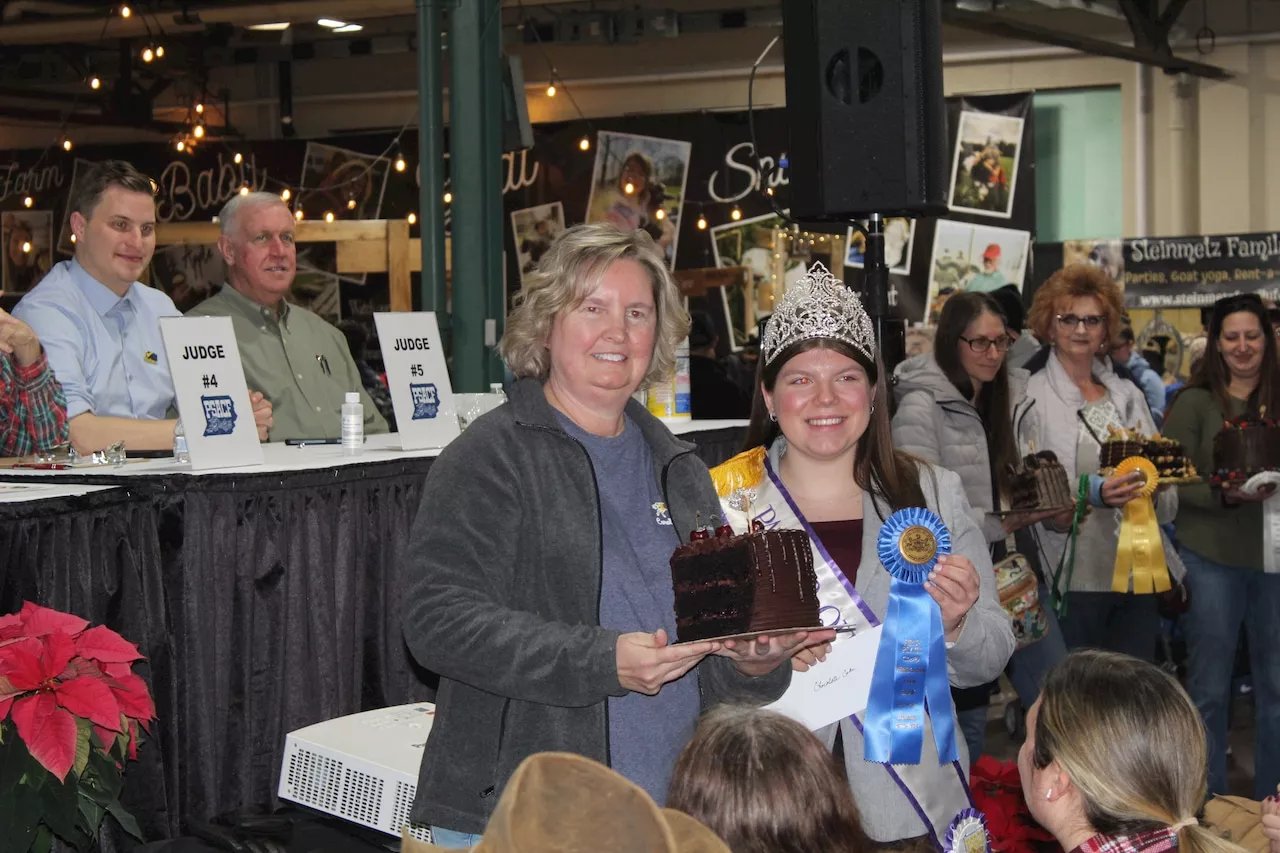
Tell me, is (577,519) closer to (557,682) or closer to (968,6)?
(557,682)

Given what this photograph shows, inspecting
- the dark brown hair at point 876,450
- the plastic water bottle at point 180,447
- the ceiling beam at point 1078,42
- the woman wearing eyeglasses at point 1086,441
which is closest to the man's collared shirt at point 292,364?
the plastic water bottle at point 180,447

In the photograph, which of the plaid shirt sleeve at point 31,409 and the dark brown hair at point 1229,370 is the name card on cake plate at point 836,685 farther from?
the dark brown hair at point 1229,370

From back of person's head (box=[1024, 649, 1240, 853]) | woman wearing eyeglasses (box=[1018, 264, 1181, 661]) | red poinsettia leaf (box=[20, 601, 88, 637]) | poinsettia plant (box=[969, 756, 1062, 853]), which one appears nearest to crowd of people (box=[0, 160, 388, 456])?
red poinsettia leaf (box=[20, 601, 88, 637])

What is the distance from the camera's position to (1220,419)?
15.2 ft

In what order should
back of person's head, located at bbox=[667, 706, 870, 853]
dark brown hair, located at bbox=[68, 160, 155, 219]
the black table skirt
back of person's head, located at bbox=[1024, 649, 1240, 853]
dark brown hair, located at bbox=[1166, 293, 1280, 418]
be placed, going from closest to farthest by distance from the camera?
1. back of person's head, located at bbox=[667, 706, 870, 853]
2. back of person's head, located at bbox=[1024, 649, 1240, 853]
3. the black table skirt
4. dark brown hair, located at bbox=[68, 160, 155, 219]
5. dark brown hair, located at bbox=[1166, 293, 1280, 418]

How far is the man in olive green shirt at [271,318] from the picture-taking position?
14.3ft

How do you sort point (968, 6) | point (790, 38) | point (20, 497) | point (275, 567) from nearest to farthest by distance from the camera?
point (20, 497) < point (275, 567) < point (790, 38) < point (968, 6)

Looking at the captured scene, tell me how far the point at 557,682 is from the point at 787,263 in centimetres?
974

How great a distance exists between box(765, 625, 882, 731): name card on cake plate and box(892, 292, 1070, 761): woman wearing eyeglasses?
5.33 feet

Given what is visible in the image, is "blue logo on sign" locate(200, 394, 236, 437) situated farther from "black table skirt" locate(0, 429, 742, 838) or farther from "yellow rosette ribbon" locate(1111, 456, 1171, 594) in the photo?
"yellow rosette ribbon" locate(1111, 456, 1171, 594)

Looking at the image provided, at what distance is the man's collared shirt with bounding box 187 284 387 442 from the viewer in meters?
4.34

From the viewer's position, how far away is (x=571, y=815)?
94 centimetres

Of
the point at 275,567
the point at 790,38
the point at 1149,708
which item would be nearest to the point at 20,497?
the point at 275,567

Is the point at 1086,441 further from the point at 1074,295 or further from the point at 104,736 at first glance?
the point at 104,736
